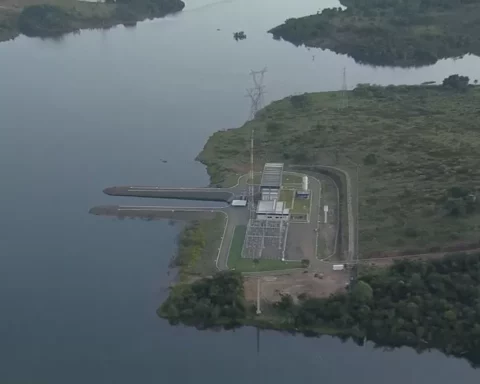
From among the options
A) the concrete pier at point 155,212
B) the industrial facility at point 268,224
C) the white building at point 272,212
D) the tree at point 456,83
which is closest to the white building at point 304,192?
the industrial facility at point 268,224

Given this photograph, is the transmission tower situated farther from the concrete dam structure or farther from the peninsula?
the concrete dam structure

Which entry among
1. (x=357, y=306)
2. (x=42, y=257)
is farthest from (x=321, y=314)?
(x=42, y=257)

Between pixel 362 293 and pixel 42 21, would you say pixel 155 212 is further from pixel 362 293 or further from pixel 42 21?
pixel 42 21

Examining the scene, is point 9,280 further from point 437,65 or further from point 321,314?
point 437,65

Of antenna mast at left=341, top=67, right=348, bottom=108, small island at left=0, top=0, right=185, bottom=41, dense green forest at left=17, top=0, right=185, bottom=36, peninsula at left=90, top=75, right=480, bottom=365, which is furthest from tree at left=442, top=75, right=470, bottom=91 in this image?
dense green forest at left=17, top=0, right=185, bottom=36

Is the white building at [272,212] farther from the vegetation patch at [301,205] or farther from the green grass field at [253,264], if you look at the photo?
the green grass field at [253,264]

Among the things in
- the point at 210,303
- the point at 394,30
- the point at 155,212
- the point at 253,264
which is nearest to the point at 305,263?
the point at 253,264
